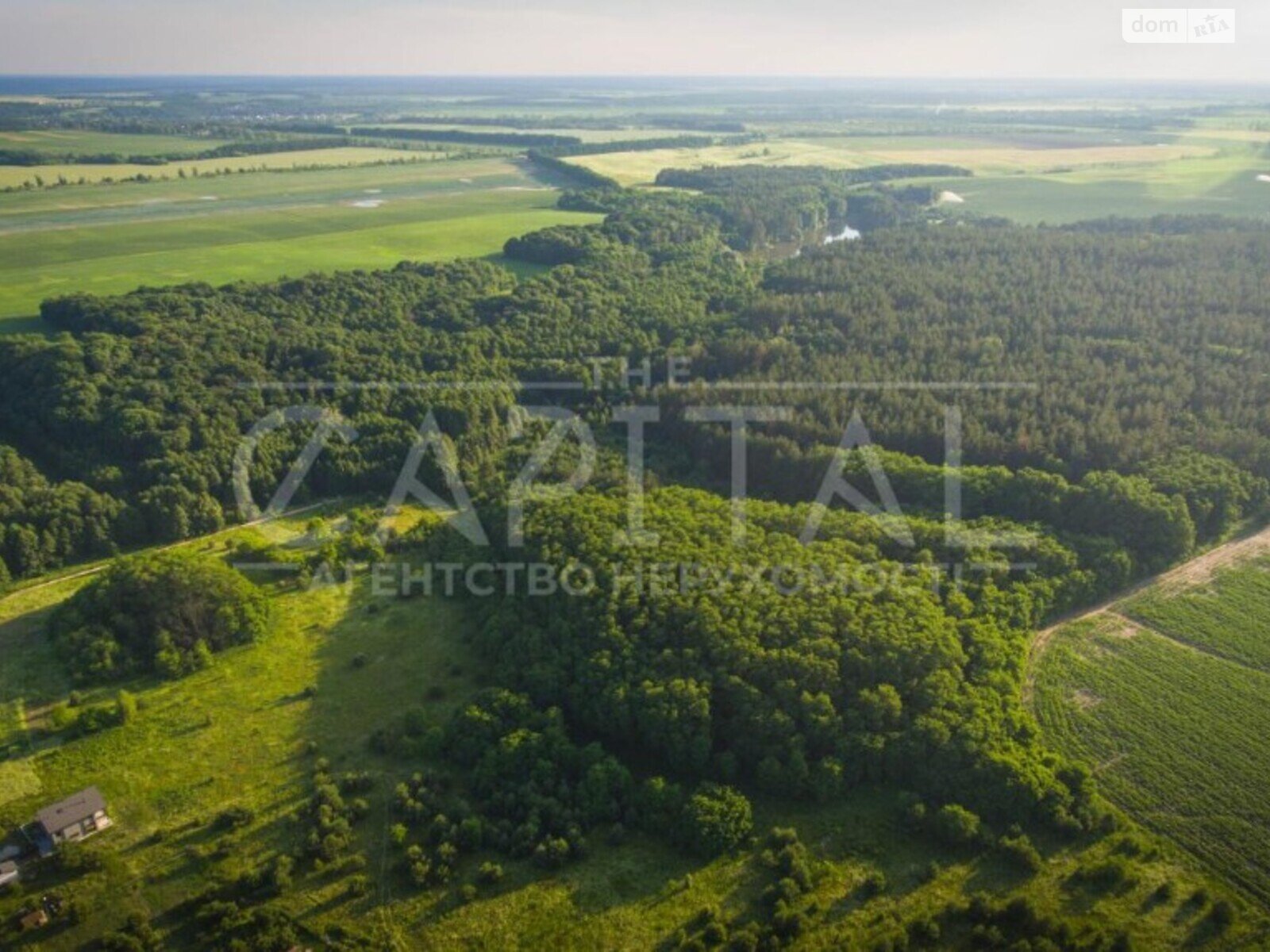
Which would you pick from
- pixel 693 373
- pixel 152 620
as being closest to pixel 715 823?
pixel 152 620

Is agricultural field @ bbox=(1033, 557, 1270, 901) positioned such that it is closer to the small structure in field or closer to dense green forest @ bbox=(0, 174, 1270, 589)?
dense green forest @ bbox=(0, 174, 1270, 589)

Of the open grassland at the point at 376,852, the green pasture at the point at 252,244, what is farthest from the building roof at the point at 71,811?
the green pasture at the point at 252,244

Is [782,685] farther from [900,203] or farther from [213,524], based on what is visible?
[900,203]

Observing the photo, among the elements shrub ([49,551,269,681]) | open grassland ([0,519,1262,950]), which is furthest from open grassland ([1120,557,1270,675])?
shrub ([49,551,269,681])

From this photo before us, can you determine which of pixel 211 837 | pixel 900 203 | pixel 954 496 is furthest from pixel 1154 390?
pixel 900 203

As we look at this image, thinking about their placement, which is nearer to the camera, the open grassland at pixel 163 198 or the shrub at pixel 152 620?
the shrub at pixel 152 620

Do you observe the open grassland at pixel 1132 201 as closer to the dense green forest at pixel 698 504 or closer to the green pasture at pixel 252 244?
the dense green forest at pixel 698 504
